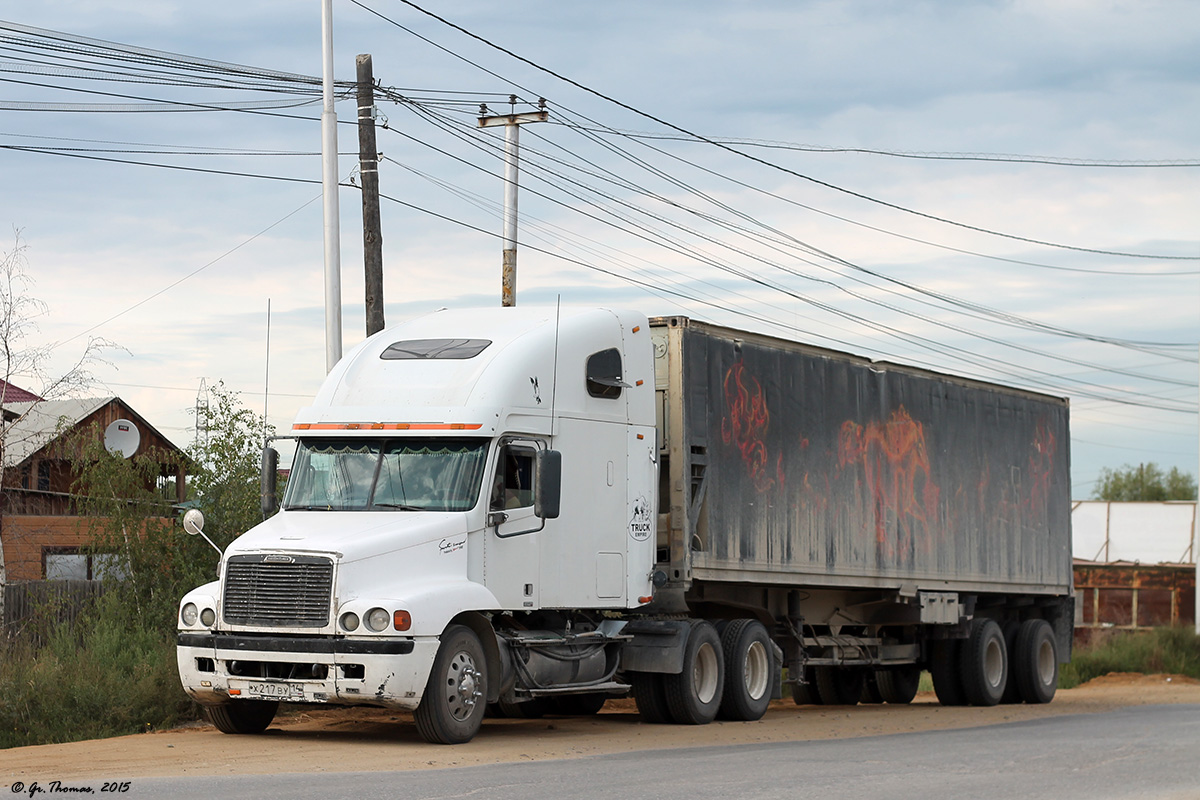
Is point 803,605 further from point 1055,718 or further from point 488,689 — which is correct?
point 488,689

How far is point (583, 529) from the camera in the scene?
14820 mm

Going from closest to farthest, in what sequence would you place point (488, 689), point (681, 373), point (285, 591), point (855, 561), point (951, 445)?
point (285, 591) → point (488, 689) → point (681, 373) → point (855, 561) → point (951, 445)

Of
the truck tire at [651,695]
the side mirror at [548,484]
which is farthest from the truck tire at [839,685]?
the side mirror at [548,484]

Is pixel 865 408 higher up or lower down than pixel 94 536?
higher up

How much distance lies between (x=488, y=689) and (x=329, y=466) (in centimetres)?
247

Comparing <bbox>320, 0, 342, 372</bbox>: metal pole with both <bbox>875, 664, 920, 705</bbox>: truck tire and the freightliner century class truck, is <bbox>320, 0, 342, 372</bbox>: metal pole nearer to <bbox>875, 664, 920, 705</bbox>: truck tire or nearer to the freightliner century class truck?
the freightliner century class truck

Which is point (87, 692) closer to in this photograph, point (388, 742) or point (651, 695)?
point (388, 742)

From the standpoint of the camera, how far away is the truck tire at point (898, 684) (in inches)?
910

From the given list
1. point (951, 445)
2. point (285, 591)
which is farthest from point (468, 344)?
point (951, 445)

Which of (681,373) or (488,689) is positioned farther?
(681,373)

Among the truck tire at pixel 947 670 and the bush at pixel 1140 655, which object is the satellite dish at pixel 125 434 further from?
the bush at pixel 1140 655

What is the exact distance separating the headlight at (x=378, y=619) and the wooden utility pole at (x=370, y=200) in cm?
885

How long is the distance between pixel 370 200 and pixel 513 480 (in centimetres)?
871

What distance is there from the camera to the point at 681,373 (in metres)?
15.8
